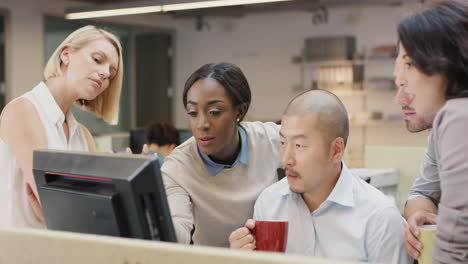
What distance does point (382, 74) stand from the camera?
7.68m

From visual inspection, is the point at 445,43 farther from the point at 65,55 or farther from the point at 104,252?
the point at 65,55

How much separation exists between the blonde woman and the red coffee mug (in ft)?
2.51

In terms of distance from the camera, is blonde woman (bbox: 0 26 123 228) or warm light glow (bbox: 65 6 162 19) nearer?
blonde woman (bbox: 0 26 123 228)

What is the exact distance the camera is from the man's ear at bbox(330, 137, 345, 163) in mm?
1576

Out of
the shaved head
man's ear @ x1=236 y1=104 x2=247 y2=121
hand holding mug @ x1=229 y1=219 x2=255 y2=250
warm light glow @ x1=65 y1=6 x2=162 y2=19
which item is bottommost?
hand holding mug @ x1=229 y1=219 x2=255 y2=250

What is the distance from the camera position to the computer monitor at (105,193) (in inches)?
43.4

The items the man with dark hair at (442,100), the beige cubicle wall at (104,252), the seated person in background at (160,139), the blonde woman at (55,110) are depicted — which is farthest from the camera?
the seated person in background at (160,139)

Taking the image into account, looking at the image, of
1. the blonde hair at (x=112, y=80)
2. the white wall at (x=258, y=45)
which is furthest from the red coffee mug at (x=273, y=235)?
the white wall at (x=258, y=45)

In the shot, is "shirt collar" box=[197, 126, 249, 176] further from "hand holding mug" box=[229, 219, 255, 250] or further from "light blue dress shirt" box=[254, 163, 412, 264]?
"hand holding mug" box=[229, 219, 255, 250]

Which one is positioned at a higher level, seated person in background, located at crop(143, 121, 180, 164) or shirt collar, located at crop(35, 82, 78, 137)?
shirt collar, located at crop(35, 82, 78, 137)

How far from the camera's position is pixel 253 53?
8.52 meters

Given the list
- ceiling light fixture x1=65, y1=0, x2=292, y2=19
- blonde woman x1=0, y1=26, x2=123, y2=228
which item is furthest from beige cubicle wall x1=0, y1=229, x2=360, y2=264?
ceiling light fixture x1=65, y1=0, x2=292, y2=19

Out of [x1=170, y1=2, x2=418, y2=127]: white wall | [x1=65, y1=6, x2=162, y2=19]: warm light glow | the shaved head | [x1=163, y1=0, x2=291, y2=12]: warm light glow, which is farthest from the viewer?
[x1=170, y1=2, x2=418, y2=127]: white wall

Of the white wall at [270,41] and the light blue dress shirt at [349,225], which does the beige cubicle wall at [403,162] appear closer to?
the light blue dress shirt at [349,225]
